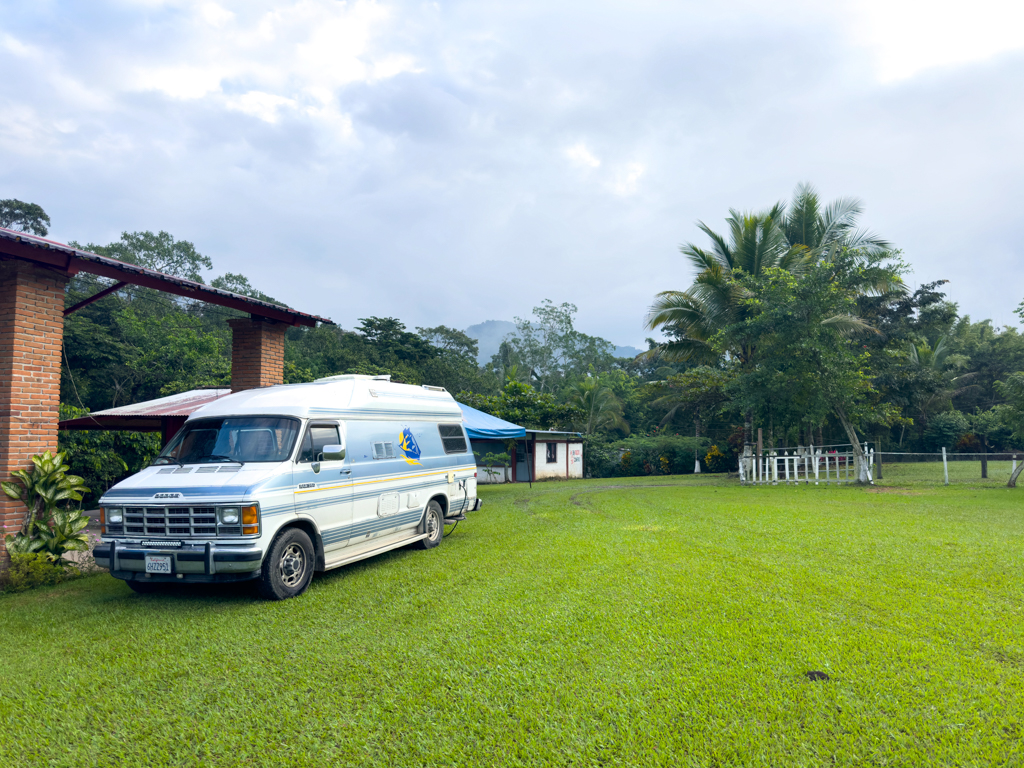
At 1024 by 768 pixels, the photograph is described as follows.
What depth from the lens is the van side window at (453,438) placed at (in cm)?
1017

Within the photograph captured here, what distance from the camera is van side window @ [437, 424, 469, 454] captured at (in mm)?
10173

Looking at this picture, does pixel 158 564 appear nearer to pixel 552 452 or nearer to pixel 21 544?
pixel 21 544

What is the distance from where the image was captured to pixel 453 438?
10539mm

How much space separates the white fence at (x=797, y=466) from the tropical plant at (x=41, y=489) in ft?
63.0

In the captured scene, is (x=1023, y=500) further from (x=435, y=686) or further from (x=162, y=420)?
(x=162, y=420)

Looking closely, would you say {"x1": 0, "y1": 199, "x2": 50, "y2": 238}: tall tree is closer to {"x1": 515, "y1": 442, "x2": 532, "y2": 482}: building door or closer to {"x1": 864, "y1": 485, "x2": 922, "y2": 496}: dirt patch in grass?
{"x1": 515, "y1": 442, "x2": 532, "y2": 482}: building door

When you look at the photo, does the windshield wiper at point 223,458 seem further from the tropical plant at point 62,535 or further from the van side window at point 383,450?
the tropical plant at point 62,535

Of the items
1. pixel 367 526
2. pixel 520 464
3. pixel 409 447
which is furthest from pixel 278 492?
pixel 520 464

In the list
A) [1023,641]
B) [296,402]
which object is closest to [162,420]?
[296,402]

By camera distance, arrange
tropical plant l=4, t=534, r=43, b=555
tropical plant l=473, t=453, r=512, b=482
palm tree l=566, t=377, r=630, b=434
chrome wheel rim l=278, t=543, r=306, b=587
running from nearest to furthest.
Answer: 1. chrome wheel rim l=278, t=543, r=306, b=587
2. tropical plant l=4, t=534, r=43, b=555
3. tropical plant l=473, t=453, r=512, b=482
4. palm tree l=566, t=377, r=630, b=434

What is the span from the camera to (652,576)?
688cm

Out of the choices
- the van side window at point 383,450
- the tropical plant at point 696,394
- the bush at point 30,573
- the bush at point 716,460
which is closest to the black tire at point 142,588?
the bush at point 30,573

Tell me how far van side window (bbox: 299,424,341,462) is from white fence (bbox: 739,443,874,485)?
664 inches

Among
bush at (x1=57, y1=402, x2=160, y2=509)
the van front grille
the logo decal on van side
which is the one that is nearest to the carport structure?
the van front grille
